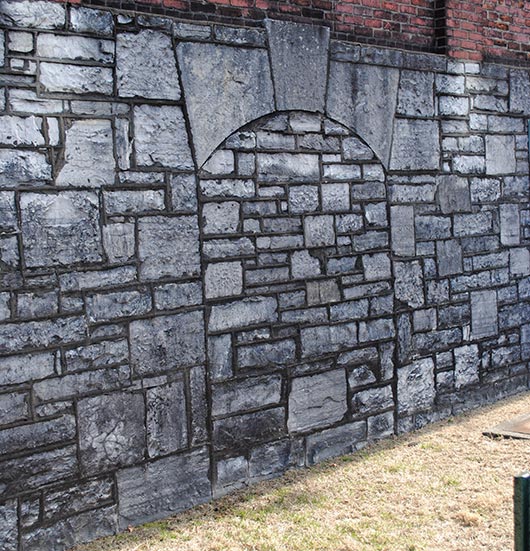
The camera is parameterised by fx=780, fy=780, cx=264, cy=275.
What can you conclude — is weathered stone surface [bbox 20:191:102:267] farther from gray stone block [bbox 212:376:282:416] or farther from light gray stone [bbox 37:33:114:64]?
gray stone block [bbox 212:376:282:416]

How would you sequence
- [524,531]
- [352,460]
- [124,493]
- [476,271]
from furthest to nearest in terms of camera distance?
[476,271] < [352,460] < [124,493] < [524,531]

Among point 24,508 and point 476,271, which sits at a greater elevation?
point 476,271

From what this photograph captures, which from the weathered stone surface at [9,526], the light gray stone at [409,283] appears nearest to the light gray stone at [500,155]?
the light gray stone at [409,283]

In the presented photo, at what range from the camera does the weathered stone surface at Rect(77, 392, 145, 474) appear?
13.4 feet

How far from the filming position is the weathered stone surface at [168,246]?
4324mm

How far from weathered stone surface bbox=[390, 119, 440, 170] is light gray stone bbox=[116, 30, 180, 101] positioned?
6.38 ft

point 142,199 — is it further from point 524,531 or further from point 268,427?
point 524,531

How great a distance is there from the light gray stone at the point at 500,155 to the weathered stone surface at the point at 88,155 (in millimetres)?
3555

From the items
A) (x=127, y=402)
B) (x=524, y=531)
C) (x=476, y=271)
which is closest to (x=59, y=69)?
(x=127, y=402)

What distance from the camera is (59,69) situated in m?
3.97

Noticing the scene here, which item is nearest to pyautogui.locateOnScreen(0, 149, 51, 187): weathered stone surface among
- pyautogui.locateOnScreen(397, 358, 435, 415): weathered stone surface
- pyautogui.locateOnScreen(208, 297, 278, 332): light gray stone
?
pyautogui.locateOnScreen(208, 297, 278, 332): light gray stone

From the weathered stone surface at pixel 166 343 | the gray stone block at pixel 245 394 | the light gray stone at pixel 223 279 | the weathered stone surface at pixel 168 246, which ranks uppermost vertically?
the weathered stone surface at pixel 168 246

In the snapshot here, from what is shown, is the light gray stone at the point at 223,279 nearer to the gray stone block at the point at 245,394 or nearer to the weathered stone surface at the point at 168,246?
the weathered stone surface at the point at 168,246

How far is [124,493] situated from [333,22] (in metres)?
3.38
